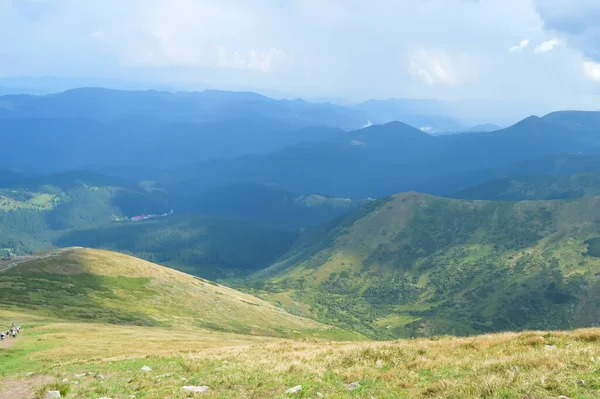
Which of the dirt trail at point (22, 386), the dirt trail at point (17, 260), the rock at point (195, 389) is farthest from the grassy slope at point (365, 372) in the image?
the dirt trail at point (17, 260)

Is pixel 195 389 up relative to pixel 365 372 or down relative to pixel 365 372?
down

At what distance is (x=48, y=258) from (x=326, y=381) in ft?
490

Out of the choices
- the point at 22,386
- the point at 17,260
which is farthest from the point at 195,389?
the point at 17,260

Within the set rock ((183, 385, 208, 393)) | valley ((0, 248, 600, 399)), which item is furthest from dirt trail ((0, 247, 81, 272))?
rock ((183, 385, 208, 393))

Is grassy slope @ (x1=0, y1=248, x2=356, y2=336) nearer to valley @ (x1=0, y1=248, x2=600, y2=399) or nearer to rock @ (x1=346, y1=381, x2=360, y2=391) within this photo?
valley @ (x1=0, y1=248, x2=600, y2=399)

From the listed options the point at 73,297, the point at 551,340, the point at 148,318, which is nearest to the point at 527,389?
the point at 551,340

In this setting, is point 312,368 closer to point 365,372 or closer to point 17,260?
point 365,372

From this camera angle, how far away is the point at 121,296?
418 ft

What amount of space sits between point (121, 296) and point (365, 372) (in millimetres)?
118805

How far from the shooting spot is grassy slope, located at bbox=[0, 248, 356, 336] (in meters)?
103

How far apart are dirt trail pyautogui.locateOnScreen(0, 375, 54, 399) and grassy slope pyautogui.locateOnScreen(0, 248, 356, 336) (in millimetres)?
65723

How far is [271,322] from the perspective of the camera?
480ft

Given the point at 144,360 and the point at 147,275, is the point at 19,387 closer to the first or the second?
the point at 144,360

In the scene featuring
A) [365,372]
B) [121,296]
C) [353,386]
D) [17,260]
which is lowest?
[121,296]
